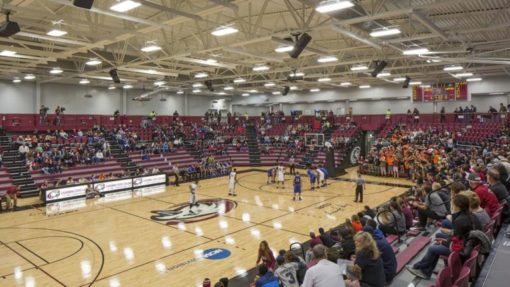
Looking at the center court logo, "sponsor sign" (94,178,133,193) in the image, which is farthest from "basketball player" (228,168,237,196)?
"sponsor sign" (94,178,133,193)

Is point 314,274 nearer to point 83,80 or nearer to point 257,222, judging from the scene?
point 257,222

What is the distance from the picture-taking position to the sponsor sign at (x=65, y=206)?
16.5 meters

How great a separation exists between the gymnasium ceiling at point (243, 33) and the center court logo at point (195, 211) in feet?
23.1

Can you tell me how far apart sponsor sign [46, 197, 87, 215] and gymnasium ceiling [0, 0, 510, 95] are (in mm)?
7188

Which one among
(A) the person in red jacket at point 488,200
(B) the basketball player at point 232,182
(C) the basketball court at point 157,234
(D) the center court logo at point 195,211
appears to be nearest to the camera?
(A) the person in red jacket at point 488,200

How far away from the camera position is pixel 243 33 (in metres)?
16.4

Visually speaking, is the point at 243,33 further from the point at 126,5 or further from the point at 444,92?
the point at 444,92

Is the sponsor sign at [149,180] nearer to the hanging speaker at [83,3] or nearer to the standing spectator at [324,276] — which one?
the hanging speaker at [83,3]

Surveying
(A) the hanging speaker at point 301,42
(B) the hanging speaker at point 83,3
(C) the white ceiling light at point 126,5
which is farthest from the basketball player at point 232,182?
(B) the hanging speaker at point 83,3

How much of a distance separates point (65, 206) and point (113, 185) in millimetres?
3689

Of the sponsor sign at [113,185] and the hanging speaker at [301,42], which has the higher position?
the hanging speaker at [301,42]

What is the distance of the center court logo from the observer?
14.5m

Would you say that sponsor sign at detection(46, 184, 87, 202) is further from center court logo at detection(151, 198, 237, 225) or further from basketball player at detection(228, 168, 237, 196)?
basketball player at detection(228, 168, 237, 196)

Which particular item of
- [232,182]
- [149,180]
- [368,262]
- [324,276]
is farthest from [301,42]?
[149,180]
